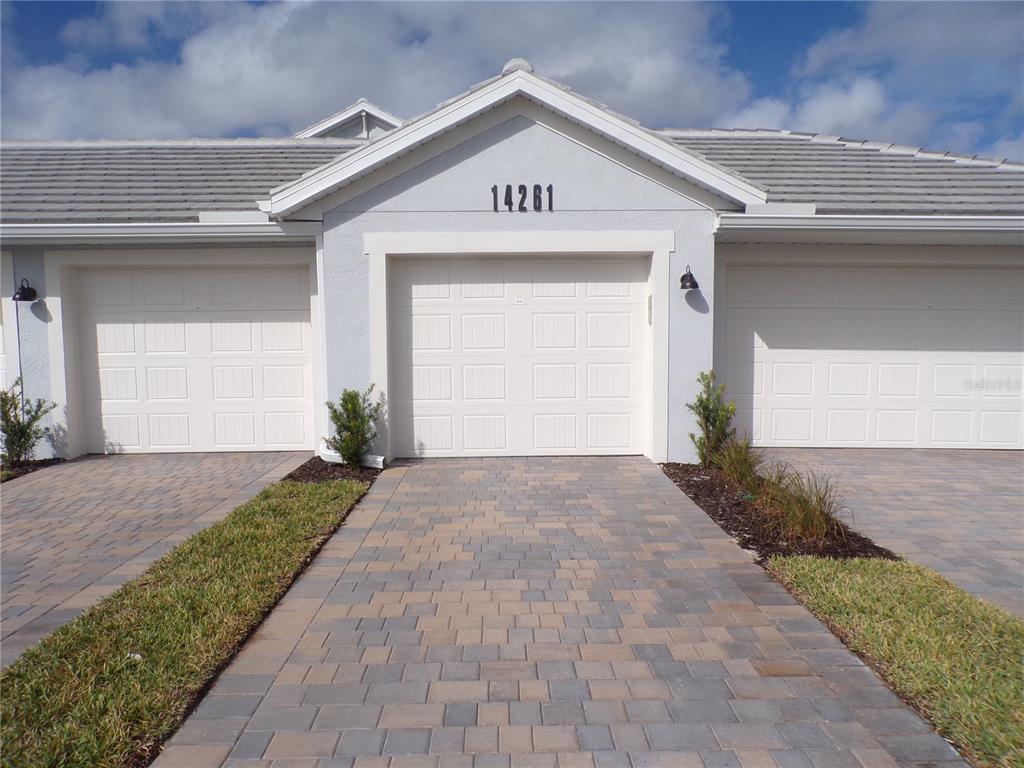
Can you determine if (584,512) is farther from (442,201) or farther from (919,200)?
(919,200)

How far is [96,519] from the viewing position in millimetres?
5906

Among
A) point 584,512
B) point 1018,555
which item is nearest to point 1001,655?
point 1018,555

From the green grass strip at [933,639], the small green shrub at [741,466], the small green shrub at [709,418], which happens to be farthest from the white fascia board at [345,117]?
the green grass strip at [933,639]

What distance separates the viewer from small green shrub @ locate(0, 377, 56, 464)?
26.3ft

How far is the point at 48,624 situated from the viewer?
12.5 feet

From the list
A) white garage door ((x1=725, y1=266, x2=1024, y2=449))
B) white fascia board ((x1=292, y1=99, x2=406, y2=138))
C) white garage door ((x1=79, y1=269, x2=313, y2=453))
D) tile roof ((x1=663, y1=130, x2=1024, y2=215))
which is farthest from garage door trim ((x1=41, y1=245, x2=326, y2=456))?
white fascia board ((x1=292, y1=99, x2=406, y2=138))

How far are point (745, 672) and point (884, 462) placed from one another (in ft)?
20.1

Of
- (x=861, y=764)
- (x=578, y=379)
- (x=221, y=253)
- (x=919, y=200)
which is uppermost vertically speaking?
(x=919, y=200)

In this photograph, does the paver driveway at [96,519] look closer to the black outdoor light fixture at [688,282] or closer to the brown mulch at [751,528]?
the brown mulch at [751,528]

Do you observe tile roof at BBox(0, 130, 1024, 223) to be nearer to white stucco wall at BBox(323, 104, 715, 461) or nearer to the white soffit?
the white soffit

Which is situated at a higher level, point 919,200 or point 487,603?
point 919,200

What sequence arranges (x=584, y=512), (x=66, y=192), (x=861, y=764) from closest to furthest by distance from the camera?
(x=861, y=764), (x=584, y=512), (x=66, y=192)

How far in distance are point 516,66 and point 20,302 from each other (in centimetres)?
704

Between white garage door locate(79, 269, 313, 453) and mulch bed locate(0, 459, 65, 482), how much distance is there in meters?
0.58
